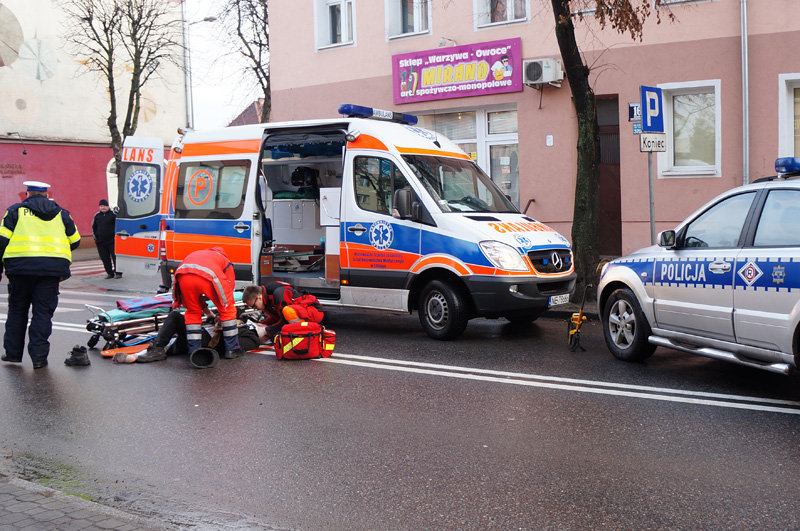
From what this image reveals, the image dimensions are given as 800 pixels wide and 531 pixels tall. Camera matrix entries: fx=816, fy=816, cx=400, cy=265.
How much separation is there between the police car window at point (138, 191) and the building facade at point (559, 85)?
18.3 ft

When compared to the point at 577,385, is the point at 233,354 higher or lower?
higher

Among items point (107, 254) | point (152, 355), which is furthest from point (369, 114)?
point (107, 254)

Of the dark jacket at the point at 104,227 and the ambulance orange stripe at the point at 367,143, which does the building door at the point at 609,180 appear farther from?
the dark jacket at the point at 104,227

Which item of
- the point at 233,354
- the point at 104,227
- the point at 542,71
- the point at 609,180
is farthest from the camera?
the point at 104,227

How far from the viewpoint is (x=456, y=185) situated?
33.4ft

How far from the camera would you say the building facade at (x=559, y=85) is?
14.2 m

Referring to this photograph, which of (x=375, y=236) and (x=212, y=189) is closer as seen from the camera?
(x=375, y=236)

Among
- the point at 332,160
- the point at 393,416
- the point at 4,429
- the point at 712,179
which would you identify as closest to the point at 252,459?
the point at 393,416

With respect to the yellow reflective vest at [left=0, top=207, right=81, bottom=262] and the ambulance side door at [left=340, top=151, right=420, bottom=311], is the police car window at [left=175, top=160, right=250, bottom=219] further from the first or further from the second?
the yellow reflective vest at [left=0, top=207, right=81, bottom=262]

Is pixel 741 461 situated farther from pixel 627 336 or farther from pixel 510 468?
pixel 627 336

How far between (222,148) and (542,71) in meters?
7.17

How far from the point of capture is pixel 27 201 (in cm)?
837

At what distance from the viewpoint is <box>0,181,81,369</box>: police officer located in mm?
8203

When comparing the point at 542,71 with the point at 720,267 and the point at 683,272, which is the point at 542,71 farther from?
the point at 720,267
